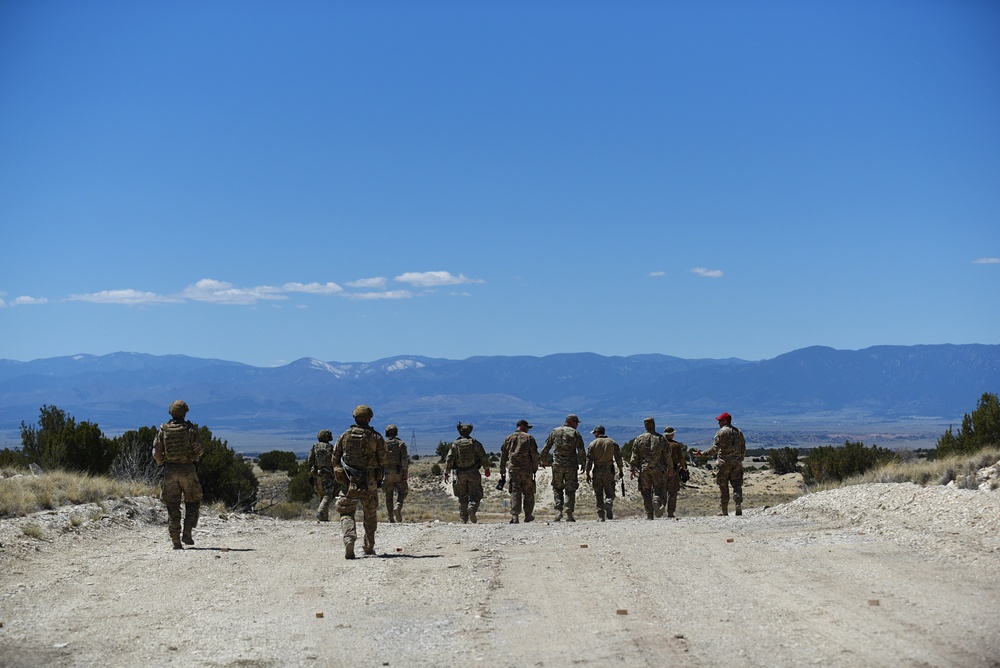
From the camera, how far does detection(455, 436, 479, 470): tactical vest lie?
21.3m

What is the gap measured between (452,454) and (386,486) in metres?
1.56

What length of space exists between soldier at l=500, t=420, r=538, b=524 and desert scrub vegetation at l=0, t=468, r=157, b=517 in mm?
7033

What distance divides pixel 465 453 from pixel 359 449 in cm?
746

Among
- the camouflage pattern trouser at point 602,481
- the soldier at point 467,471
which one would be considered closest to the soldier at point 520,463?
the soldier at point 467,471

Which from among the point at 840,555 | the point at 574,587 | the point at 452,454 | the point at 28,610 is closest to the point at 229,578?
the point at 28,610

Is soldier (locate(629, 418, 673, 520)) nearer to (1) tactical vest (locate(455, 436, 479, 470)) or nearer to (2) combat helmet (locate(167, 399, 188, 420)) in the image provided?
(1) tactical vest (locate(455, 436, 479, 470))

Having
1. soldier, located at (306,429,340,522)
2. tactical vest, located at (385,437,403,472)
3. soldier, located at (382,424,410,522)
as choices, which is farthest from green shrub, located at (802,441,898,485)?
soldier, located at (306,429,340,522)

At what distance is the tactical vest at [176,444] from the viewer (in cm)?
1520

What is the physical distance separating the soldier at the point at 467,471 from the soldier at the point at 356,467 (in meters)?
7.08

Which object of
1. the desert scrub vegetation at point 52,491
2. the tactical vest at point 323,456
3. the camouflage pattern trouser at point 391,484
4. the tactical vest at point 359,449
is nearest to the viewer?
the tactical vest at point 359,449

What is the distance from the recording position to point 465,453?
21.3 metres

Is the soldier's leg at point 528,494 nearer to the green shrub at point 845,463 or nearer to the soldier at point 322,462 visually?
the soldier at point 322,462

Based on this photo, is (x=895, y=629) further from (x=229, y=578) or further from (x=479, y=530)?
(x=479, y=530)

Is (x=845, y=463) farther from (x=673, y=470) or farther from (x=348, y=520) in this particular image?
(x=348, y=520)
